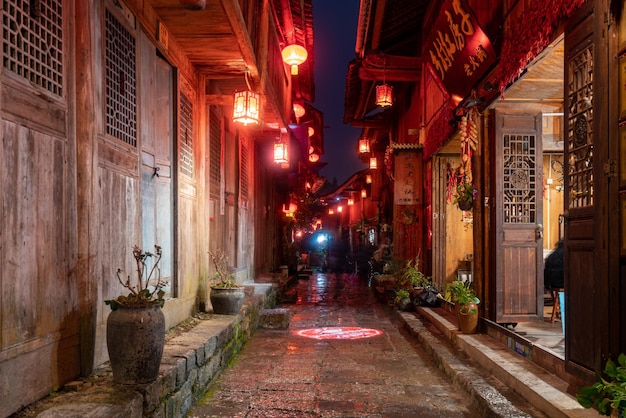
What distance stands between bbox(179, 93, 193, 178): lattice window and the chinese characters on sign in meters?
8.93

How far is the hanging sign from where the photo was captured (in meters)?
9.50

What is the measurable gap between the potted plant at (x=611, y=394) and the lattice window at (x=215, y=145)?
33.8 feet

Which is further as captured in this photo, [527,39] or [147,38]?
[147,38]

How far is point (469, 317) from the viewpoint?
9844 mm

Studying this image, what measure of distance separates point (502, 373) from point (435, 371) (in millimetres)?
1959

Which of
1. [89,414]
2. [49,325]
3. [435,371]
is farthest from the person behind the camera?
[435,371]

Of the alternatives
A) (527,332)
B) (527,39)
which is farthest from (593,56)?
(527,332)

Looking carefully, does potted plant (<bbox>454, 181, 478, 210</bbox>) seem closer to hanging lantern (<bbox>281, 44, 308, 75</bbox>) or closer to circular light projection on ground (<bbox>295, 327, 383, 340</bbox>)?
circular light projection on ground (<bbox>295, 327, 383, 340</bbox>)

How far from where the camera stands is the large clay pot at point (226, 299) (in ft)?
34.6

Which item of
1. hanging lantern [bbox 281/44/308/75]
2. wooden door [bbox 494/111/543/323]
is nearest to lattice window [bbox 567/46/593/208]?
wooden door [bbox 494/111/543/323]

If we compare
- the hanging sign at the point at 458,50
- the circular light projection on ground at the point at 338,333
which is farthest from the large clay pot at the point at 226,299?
the hanging sign at the point at 458,50

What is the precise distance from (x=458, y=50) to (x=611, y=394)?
26.1 feet

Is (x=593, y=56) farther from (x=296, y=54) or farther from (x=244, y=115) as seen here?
(x=296, y=54)

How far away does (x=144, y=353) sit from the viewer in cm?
544
